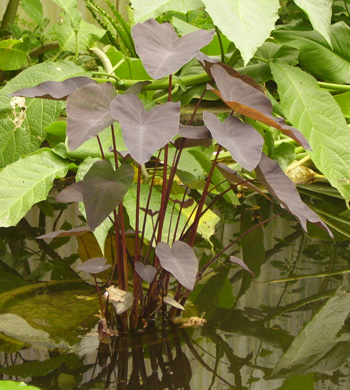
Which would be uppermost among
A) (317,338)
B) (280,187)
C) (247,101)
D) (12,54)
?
(247,101)

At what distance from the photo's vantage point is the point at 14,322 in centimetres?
86

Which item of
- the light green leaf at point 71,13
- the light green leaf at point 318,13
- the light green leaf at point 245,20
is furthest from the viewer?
the light green leaf at point 71,13

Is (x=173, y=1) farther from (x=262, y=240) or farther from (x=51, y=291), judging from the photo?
(x=51, y=291)

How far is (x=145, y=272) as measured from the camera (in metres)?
0.78

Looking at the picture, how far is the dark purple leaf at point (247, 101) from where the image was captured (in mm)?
728

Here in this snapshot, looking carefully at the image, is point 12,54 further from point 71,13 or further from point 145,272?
Answer: point 145,272

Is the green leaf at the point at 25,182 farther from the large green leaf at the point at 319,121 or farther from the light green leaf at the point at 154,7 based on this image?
the large green leaf at the point at 319,121

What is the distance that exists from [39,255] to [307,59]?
3.74ft

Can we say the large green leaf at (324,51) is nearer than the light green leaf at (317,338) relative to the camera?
No

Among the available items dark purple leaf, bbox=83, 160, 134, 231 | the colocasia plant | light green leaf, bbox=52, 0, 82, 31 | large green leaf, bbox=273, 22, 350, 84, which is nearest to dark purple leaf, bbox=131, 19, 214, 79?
the colocasia plant

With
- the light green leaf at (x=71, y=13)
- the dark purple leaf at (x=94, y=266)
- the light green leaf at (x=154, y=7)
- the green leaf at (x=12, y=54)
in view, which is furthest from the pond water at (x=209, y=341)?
the green leaf at (x=12, y=54)

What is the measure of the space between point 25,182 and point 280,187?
64 cm

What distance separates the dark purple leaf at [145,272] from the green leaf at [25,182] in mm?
376

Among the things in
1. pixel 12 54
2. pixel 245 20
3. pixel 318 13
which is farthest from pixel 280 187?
pixel 12 54
